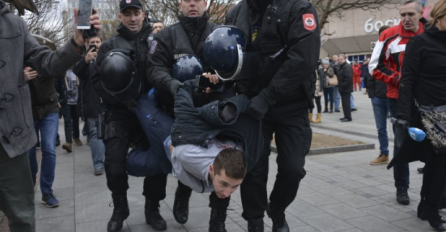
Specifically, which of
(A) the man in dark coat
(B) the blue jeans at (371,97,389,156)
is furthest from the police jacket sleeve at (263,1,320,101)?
(A) the man in dark coat

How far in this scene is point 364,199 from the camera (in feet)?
16.2

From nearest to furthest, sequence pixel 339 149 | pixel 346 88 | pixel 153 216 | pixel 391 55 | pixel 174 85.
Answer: pixel 174 85 → pixel 153 216 → pixel 391 55 → pixel 339 149 → pixel 346 88

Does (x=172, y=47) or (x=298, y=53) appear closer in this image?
(x=298, y=53)

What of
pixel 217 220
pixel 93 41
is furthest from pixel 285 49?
pixel 93 41

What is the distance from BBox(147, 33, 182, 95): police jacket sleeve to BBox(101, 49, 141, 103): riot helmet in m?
0.16

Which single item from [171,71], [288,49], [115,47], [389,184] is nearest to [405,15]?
[389,184]

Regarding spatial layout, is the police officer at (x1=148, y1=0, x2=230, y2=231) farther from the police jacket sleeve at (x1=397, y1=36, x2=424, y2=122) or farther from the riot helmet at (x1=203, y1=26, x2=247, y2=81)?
the police jacket sleeve at (x1=397, y1=36, x2=424, y2=122)

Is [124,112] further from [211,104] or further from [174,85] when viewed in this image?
[211,104]

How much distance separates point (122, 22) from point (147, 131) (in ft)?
3.68

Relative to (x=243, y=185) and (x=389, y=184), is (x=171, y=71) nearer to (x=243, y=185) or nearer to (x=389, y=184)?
(x=243, y=185)

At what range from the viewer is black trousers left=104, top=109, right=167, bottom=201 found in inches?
151

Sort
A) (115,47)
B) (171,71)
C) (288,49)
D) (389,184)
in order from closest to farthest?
1. (288,49)
2. (171,71)
3. (115,47)
4. (389,184)

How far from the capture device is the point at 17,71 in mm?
2861

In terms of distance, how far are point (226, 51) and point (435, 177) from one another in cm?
240
